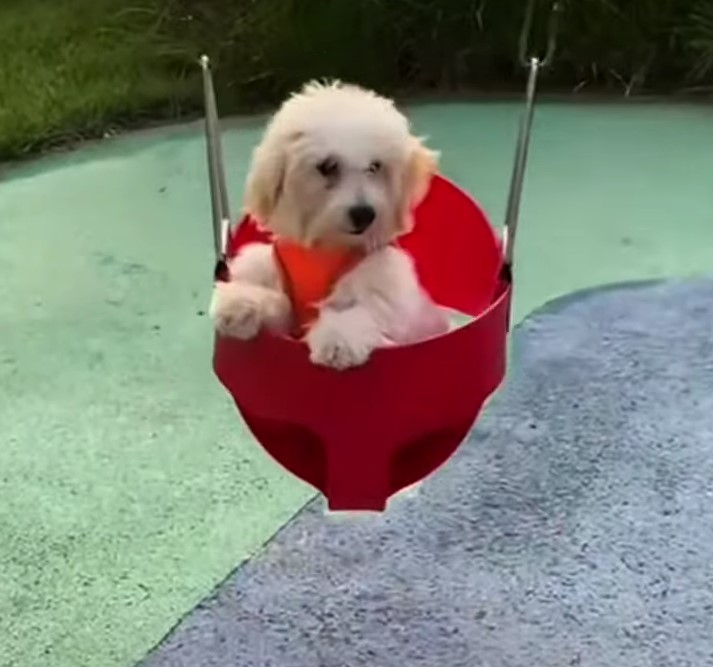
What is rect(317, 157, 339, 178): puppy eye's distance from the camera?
1236mm

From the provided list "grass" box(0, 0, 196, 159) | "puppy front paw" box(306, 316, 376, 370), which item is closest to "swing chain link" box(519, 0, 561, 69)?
"puppy front paw" box(306, 316, 376, 370)

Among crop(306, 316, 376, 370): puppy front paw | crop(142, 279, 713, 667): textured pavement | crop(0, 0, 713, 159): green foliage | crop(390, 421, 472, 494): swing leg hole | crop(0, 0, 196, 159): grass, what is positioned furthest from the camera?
crop(0, 0, 713, 159): green foliage

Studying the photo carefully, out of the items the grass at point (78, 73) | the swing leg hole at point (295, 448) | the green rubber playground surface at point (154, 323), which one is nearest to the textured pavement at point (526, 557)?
the green rubber playground surface at point (154, 323)

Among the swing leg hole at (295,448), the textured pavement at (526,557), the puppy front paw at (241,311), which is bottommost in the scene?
the textured pavement at (526,557)

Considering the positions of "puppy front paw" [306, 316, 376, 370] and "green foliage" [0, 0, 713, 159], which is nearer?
"puppy front paw" [306, 316, 376, 370]

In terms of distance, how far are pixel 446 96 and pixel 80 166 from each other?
840 mm

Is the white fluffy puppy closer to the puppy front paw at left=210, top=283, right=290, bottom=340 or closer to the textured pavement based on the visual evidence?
the puppy front paw at left=210, top=283, right=290, bottom=340

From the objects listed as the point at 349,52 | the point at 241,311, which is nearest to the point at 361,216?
the point at 241,311

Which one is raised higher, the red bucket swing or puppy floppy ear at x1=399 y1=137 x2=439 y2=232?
puppy floppy ear at x1=399 y1=137 x2=439 y2=232

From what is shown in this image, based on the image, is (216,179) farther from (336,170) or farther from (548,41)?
(548,41)

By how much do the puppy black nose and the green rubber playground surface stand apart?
0.52m

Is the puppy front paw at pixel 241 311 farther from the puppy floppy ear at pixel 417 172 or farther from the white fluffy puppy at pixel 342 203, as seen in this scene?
the puppy floppy ear at pixel 417 172

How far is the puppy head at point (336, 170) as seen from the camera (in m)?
1.23

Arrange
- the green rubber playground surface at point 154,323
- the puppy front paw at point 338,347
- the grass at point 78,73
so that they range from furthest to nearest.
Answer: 1. the grass at point 78,73
2. the green rubber playground surface at point 154,323
3. the puppy front paw at point 338,347
